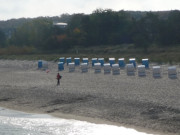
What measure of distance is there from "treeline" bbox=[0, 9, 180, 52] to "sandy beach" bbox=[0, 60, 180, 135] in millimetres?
26532

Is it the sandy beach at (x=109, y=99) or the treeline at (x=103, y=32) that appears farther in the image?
the treeline at (x=103, y=32)

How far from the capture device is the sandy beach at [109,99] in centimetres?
1734

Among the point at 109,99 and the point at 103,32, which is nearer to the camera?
the point at 109,99

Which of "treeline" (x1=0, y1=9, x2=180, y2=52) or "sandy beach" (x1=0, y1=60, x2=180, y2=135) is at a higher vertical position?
"treeline" (x1=0, y1=9, x2=180, y2=52)

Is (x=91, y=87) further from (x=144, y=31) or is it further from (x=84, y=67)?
(x=144, y=31)

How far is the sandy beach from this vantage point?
56.9 ft

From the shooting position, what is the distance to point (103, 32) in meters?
69.6

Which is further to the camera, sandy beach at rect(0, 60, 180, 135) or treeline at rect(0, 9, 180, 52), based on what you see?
treeline at rect(0, 9, 180, 52)

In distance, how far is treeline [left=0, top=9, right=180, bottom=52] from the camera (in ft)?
189

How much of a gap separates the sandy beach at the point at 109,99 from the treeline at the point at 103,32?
26532 mm

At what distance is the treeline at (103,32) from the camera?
→ 2272 inches

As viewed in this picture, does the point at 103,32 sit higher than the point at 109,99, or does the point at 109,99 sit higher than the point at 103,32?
the point at 103,32

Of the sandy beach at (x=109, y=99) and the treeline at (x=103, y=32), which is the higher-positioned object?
the treeline at (x=103, y=32)

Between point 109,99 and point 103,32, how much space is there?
159 ft
